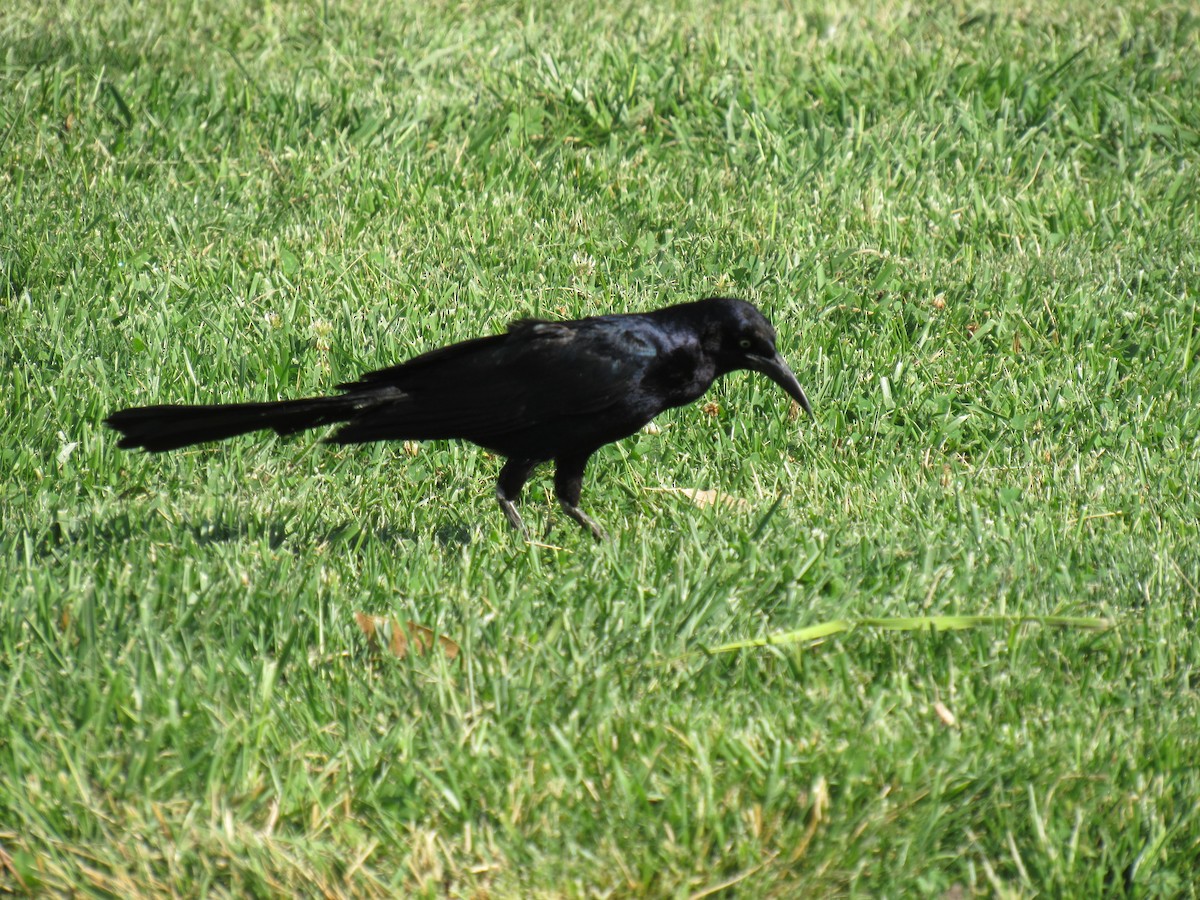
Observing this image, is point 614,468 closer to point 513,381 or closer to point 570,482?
point 570,482

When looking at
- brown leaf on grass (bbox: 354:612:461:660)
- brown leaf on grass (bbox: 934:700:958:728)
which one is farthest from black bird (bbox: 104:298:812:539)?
brown leaf on grass (bbox: 934:700:958:728)

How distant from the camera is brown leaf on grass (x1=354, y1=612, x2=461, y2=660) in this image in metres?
3.23

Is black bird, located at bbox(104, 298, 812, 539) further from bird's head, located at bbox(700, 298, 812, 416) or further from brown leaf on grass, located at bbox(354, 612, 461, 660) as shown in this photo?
brown leaf on grass, located at bbox(354, 612, 461, 660)

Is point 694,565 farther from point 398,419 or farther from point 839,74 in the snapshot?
point 839,74

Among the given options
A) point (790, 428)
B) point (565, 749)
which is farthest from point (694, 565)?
point (790, 428)

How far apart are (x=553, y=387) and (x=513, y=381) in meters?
0.12

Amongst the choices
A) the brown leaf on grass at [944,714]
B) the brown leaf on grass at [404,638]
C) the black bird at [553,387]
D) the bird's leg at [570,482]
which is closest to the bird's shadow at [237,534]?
the black bird at [553,387]

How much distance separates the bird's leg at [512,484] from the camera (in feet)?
14.2

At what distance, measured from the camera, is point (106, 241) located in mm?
5773

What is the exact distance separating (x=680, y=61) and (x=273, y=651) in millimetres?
4917

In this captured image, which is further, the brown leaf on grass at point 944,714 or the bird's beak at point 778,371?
the bird's beak at point 778,371

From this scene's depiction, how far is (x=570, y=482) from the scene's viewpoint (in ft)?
14.4

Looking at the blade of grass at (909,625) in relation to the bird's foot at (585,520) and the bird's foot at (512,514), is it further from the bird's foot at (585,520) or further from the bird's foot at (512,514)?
the bird's foot at (512,514)

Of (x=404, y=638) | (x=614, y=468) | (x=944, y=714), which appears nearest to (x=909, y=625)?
(x=944, y=714)
